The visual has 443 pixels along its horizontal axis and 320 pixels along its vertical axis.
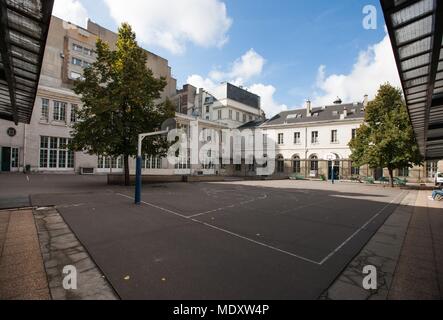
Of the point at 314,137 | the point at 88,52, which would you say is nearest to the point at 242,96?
the point at 314,137

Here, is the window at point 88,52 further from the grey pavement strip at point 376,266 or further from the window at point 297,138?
the grey pavement strip at point 376,266

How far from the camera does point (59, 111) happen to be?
31.7 m

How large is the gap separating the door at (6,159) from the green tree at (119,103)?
53.9 ft

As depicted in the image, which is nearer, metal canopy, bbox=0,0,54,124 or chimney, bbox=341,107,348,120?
metal canopy, bbox=0,0,54,124

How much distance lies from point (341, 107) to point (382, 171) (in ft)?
46.5

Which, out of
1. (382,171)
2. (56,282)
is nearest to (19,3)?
(56,282)

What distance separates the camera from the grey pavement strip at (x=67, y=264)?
3.44m

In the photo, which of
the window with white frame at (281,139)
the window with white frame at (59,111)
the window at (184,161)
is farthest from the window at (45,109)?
the window with white frame at (281,139)

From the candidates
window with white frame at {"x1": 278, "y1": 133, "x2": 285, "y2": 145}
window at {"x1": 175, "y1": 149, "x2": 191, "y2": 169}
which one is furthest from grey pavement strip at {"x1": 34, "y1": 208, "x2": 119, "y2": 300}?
window with white frame at {"x1": 278, "y1": 133, "x2": 285, "y2": 145}

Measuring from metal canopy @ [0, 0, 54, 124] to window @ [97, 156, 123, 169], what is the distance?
27.2 metres

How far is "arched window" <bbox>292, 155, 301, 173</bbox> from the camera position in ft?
152
